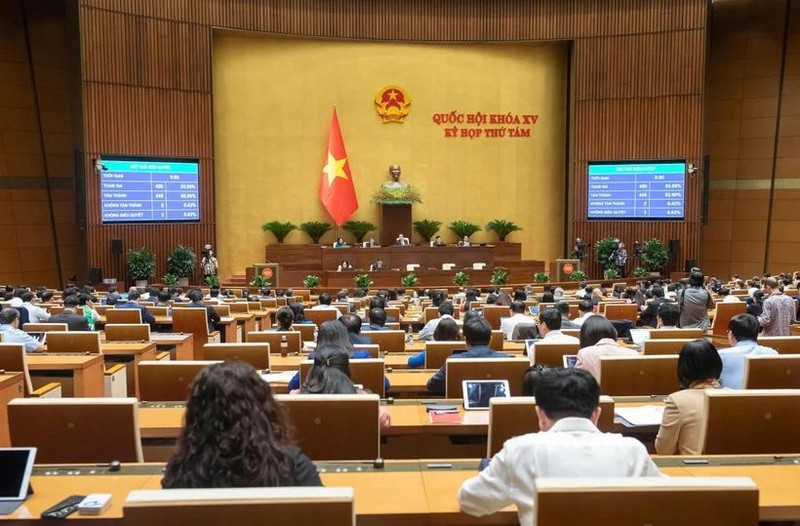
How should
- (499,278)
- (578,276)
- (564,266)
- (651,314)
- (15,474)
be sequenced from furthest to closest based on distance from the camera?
(564,266)
(578,276)
(499,278)
(651,314)
(15,474)

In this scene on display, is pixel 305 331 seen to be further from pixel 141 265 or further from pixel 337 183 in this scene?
pixel 337 183

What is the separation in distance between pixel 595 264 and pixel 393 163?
18.2 feet

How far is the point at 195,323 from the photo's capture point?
26.3ft

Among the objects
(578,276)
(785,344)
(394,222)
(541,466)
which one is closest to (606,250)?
(578,276)

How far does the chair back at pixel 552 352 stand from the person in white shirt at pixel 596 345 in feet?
0.55

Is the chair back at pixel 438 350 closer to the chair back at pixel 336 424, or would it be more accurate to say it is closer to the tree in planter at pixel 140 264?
the chair back at pixel 336 424

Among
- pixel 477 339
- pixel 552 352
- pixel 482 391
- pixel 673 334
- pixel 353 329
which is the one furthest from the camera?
pixel 673 334

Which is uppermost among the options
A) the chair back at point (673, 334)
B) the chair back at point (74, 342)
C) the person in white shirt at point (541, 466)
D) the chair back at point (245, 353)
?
the person in white shirt at point (541, 466)

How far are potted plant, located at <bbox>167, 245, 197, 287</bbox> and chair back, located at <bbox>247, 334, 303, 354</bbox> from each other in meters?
10.3

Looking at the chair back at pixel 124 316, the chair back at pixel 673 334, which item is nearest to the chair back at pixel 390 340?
the chair back at pixel 673 334

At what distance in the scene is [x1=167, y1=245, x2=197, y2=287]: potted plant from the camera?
15.9m

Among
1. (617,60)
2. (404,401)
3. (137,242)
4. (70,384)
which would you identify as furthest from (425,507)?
(617,60)

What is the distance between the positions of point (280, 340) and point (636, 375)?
2986mm

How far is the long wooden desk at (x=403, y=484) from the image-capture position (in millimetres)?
2086
